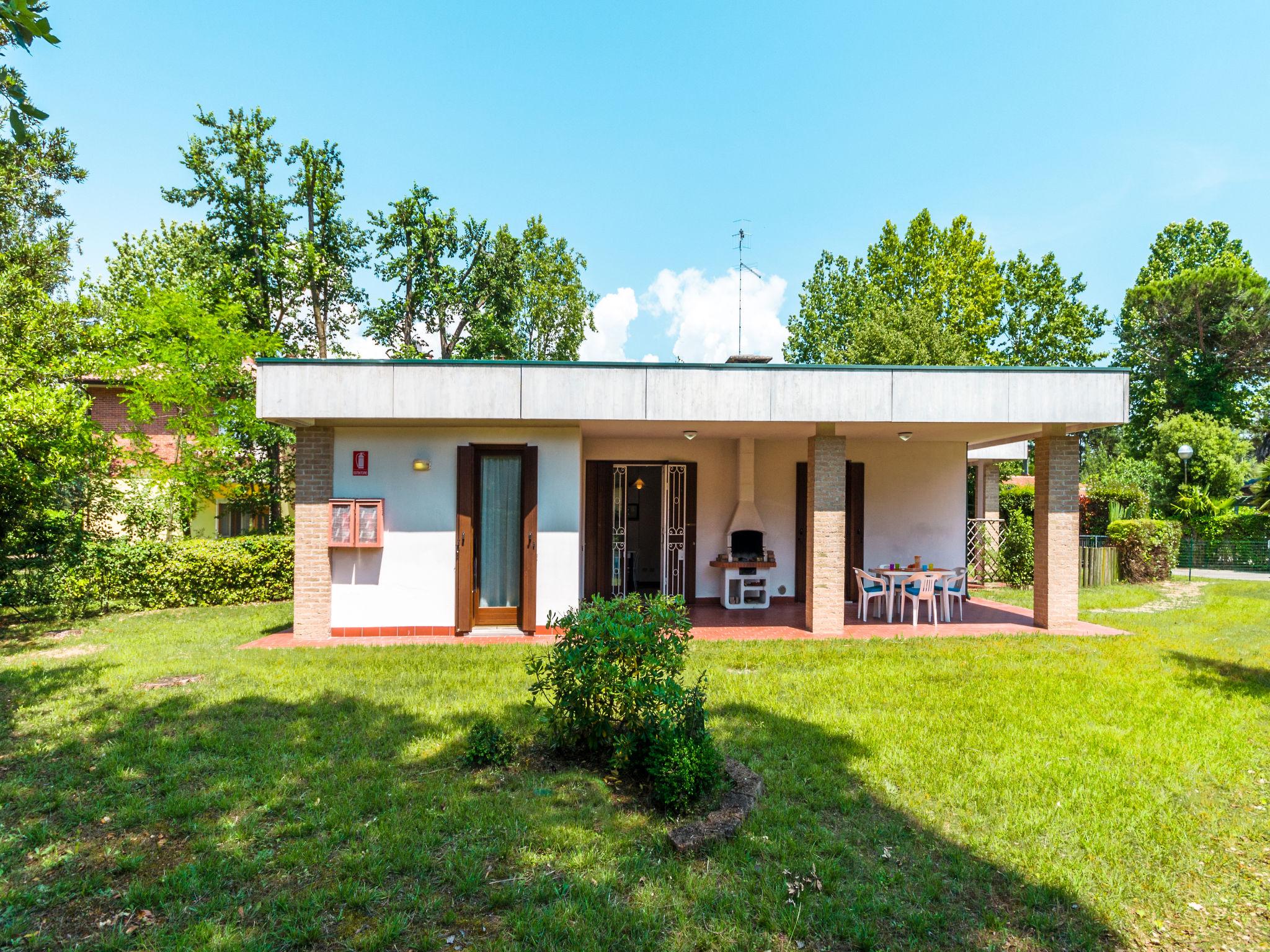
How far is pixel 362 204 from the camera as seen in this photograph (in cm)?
2098

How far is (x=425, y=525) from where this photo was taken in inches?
336

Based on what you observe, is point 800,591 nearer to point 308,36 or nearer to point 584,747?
point 584,747

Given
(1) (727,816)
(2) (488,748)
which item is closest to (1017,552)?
(1) (727,816)

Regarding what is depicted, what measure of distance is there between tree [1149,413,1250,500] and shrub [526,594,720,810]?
24.5m

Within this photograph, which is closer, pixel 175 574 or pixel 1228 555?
pixel 175 574

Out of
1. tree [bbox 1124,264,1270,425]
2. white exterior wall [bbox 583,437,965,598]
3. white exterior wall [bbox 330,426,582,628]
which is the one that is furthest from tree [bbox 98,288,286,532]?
tree [bbox 1124,264,1270,425]

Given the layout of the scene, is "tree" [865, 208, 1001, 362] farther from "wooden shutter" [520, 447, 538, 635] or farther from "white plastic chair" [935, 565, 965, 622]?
"wooden shutter" [520, 447, 538, 635]

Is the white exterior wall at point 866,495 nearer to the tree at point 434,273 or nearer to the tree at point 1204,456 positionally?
the tree at point 434,273

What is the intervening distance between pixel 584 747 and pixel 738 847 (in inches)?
57.8

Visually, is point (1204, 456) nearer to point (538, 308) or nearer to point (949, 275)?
point (949, 275)

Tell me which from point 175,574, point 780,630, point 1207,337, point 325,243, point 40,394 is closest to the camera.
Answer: point 40,394

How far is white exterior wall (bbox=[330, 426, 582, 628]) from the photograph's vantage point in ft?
27.8

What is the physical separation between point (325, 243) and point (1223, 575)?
2697 centimetres

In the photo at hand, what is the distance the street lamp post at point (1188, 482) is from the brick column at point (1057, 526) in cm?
948
